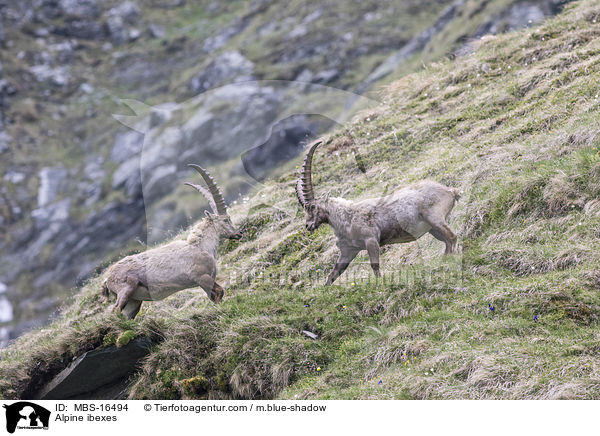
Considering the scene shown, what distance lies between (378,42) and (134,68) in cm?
3096

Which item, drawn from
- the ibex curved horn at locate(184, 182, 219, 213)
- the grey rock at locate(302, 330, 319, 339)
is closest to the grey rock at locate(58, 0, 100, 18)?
the ibex curved horn at locate(184, 182, 219, 213)

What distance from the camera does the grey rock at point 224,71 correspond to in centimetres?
4762

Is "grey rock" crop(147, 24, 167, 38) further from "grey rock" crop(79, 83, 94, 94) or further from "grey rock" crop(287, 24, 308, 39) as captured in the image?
"grey rock" crop(287, 24, 308, 39)

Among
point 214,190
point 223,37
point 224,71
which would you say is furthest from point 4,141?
point 214,190

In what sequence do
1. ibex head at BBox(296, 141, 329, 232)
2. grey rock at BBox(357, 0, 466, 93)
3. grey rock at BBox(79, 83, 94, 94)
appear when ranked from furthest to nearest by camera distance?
1. grey rock at BBox(79, 83, 94, 94)
2. grey rock at BBox(357, 0, 466, 93)
3. ibex head at BBox(296, 141, 329, 232)

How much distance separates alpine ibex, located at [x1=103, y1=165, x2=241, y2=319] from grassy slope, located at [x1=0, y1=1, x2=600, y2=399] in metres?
0.44

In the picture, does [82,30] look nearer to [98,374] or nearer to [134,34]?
[134,34]

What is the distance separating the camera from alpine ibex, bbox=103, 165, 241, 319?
986 cm

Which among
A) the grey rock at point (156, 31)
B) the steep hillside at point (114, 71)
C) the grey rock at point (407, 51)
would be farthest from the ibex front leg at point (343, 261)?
the grey rock at point (156, 31)

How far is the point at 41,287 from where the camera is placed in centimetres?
5756

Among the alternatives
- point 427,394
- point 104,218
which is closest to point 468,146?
point 427,394

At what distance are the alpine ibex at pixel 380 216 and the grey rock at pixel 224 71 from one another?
36.9 meters

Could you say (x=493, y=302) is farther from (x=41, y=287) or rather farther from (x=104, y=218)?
(x=41, y=287)

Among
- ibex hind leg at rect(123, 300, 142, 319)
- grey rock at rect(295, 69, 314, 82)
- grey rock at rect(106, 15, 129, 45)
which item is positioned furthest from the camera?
grey rock at rect(106, 15, 129, 45)
